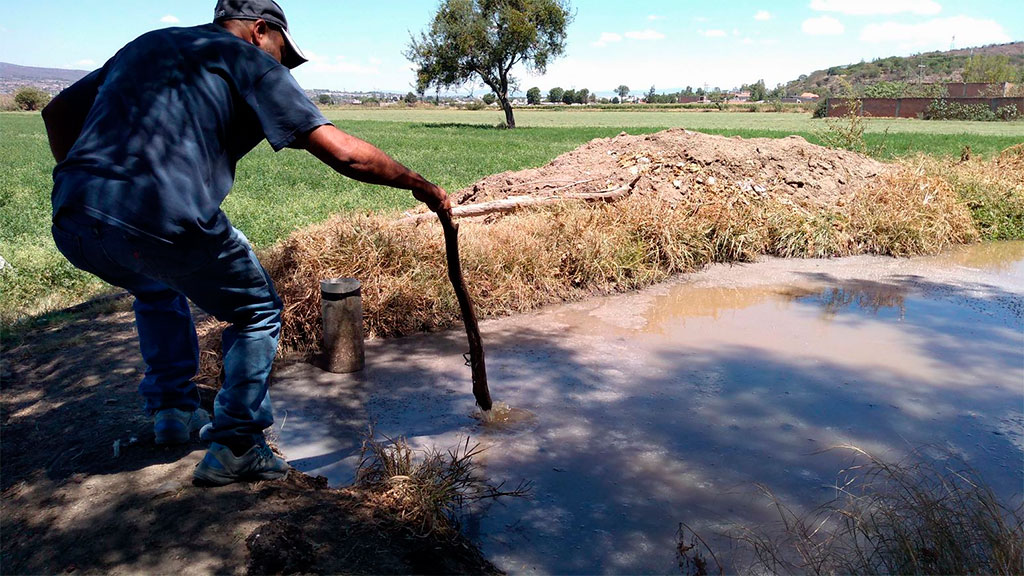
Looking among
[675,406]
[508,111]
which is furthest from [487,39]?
[675,406]

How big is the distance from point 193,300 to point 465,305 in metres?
1.51

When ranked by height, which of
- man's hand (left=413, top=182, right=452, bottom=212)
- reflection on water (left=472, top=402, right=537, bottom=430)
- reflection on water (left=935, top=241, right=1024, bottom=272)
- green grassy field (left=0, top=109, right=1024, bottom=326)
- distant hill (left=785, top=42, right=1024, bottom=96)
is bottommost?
reflection on water (left=935, top=241, right=1024, bottom=272)

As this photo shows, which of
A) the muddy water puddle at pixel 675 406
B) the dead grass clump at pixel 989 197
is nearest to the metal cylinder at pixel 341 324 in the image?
the muddy water puddle at pixel 675 406

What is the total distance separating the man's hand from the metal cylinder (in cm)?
207

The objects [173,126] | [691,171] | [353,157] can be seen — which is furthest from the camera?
[691,171]

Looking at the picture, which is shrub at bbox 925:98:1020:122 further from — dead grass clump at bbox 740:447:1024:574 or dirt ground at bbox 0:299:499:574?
dirt ground at bbox 0:299:499:574

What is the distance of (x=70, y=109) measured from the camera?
298cm

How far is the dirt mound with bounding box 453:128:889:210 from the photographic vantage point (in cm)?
972

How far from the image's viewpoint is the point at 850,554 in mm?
3000

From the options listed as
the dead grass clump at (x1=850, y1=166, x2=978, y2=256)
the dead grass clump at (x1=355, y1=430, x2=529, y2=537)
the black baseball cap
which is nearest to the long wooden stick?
the dead grass clump at (x1=355, y1=430, x2=529, y2=537)

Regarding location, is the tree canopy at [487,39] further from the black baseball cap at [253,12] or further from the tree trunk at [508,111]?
the black baseball cap at [253,12]

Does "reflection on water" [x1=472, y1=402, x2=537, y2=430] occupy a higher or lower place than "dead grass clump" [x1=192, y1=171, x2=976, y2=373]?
lower

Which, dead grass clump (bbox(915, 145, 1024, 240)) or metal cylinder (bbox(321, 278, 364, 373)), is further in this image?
dead grass clump (bbox(915, 145, 1024, 240))

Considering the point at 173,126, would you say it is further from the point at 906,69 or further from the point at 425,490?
the point at 906,69
